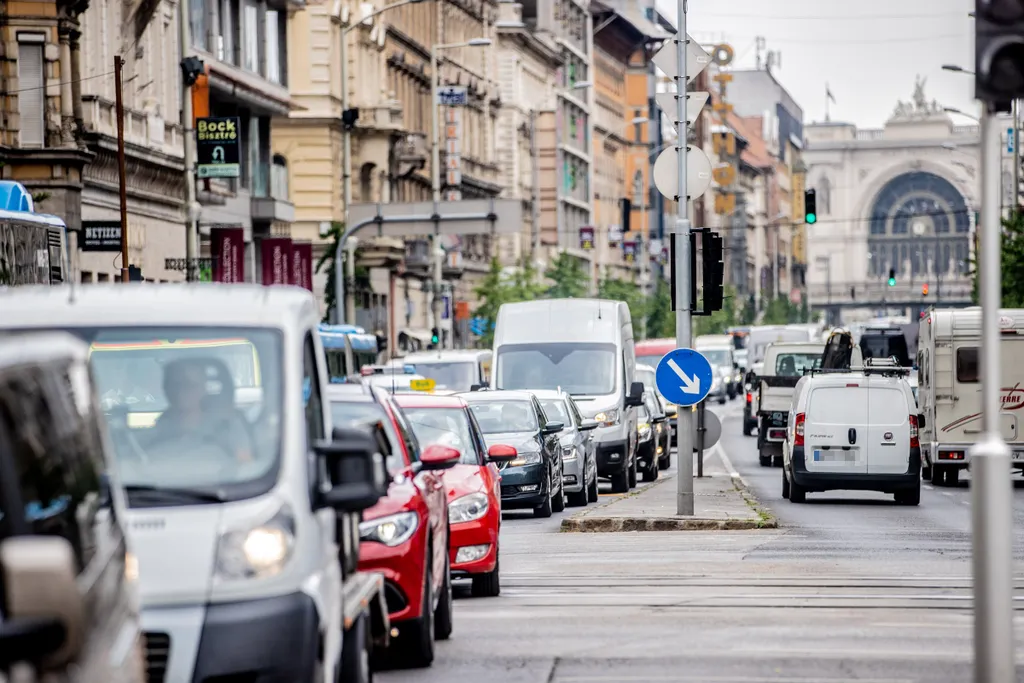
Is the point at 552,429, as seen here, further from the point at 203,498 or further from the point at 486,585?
the point at 203,498

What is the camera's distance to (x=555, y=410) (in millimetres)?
31422

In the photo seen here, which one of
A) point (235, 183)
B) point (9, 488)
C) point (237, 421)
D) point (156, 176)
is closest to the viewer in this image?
point (9, 488)

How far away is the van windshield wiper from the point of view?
26.4ft

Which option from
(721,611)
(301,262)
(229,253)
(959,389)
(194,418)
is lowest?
(721,611)

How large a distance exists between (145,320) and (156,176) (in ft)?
139

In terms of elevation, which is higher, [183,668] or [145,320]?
[145,320]

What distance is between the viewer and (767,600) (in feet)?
51.3

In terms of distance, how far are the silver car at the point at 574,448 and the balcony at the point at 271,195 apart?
100 ft

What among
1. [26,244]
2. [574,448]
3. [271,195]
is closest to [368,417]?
[26,244]

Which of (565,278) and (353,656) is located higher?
(565,278)

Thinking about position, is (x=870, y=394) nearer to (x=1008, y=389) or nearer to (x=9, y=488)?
(x=1008, y=389)

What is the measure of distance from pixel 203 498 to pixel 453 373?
111ft

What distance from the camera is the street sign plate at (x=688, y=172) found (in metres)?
24.8

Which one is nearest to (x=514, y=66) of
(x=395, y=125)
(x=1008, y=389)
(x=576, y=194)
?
(x=576, y=194)
